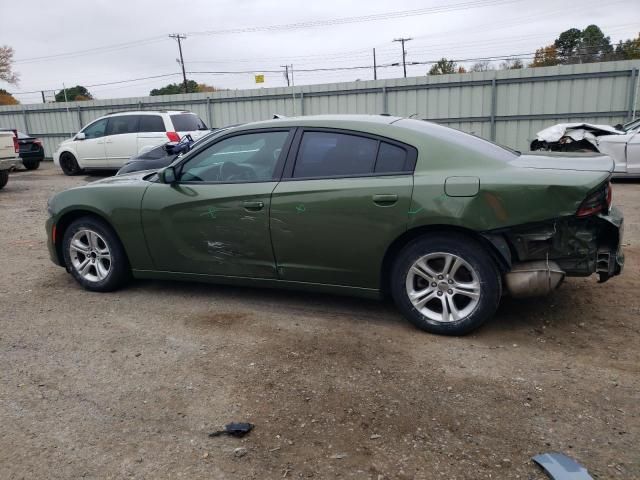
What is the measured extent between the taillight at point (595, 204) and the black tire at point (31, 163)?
1833 centimetres

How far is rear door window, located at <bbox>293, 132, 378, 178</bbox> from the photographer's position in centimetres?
402

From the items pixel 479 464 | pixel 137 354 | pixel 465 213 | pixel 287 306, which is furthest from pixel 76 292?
pixel 479 464

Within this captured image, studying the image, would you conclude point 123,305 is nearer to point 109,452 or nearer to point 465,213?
point 109,452

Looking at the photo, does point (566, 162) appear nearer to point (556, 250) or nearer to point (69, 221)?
point (556, 250)

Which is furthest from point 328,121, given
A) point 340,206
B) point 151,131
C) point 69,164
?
point 69,164

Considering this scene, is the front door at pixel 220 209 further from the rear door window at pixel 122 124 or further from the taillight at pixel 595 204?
the rear door window at pixel 122 124

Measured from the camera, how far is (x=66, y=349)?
3.85m

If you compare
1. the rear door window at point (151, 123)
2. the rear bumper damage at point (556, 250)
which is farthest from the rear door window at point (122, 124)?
the rear bumper damage at point (556, 250)

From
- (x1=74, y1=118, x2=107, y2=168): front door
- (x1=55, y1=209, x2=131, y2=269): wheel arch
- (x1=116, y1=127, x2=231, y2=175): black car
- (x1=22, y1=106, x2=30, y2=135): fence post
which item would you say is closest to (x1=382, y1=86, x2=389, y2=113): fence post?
(x1=116, y1=127, x2=231, y2=175): black car

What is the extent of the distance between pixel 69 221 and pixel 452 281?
361cm

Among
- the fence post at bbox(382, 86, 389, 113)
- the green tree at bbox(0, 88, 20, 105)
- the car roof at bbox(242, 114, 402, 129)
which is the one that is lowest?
the car roof at bbox(242, 114, 402, 129)

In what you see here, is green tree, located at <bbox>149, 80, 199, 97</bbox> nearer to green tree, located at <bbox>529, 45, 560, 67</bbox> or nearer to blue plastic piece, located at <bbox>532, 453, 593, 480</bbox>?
green tree, located at <bbox>529, 45, 560, 67</bbox>

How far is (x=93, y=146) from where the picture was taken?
14.7m

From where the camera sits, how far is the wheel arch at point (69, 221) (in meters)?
4.92
